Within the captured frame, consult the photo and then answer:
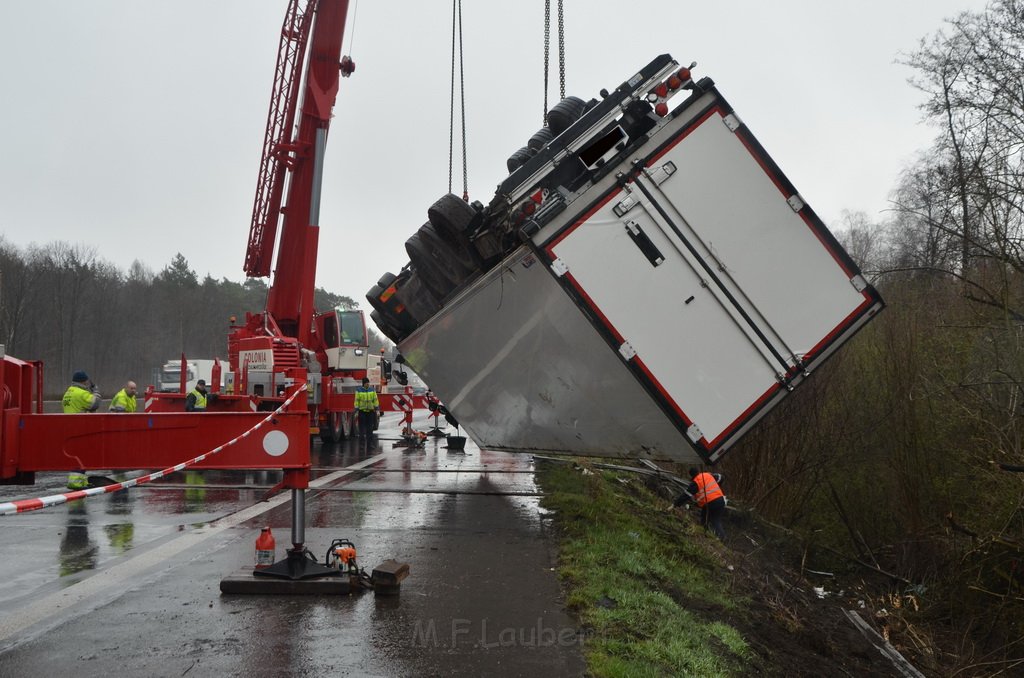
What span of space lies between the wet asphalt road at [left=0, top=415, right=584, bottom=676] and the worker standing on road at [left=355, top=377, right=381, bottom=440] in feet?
25.2

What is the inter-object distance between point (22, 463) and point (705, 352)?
16.1ft

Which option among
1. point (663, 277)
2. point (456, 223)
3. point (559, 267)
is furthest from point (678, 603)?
point (456, 223)

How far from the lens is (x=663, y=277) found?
22.2 feet

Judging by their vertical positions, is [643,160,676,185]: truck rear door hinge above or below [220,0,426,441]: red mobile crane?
below

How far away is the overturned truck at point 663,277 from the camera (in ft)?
22.0

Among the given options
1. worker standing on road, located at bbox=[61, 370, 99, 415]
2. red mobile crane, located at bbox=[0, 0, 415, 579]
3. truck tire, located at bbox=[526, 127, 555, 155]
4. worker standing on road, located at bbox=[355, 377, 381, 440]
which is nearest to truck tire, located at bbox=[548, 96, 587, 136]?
truck tire, located at bbox=[526, 127, 555, 155]

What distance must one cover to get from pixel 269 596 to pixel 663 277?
3866 mm

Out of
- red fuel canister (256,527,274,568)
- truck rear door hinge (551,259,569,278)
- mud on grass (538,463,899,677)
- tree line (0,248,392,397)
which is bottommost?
mud on grass (538,463,899,677)

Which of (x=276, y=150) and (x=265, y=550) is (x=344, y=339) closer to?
(x=276, y=150)

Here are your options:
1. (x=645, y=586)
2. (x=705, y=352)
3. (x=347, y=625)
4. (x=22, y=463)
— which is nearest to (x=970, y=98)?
(x=705, y=352)

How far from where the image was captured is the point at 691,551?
24.2 ft

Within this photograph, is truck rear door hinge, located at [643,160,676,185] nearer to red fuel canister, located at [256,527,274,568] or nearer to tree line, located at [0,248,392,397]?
red fuel canister, located at [256,527,274,568]

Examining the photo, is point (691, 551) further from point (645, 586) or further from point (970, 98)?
point (970, 98)

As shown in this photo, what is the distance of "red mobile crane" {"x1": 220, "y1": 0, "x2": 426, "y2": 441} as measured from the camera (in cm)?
1414
